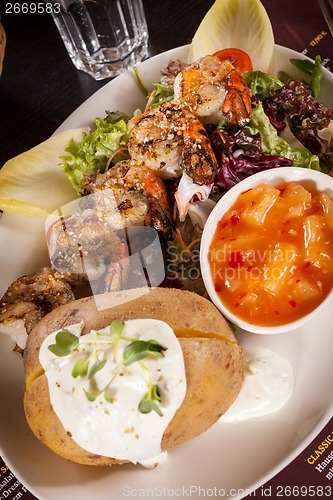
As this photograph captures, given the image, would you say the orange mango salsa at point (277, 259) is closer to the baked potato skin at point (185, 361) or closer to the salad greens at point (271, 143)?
the baked potato skin at point (185, 361)

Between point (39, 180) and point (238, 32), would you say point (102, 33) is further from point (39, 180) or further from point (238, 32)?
point (39, 180)

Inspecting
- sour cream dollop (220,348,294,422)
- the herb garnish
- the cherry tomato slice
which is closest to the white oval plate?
sour cream dollop (220,348,294,422)

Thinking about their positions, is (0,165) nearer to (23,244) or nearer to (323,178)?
(23,244)

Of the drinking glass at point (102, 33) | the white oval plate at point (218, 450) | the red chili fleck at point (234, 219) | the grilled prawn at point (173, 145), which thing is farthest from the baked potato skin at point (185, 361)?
the drinking glass at point (102, 33)

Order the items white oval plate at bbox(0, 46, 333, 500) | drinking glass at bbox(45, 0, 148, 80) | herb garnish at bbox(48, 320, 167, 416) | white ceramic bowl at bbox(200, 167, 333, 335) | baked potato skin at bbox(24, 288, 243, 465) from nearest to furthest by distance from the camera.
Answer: herb garnish at bbox(48, 320, 167, 416)
baked potato skin at bbox(24, 288, 243, 465)
white oval plate at bbox(0, 46, 333, 500)
white ceramic bowl at bbox(200, 167, 333, 335)
drinking glass at bbox(45, 0, 148, 80)

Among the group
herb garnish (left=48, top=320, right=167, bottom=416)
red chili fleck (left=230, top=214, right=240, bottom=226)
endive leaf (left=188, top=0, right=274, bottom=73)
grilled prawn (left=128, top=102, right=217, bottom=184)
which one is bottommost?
red chili fleck (left=230, top=214, right=240, bottom=226)

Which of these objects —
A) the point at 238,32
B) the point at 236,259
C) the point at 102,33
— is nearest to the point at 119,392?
the point at 236,259

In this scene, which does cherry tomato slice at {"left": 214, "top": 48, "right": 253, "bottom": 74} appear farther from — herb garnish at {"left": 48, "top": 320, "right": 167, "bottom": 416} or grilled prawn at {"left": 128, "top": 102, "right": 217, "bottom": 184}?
herb garnish at {"left": 48, "top": 320, "right": 167, "bottom": 416}
